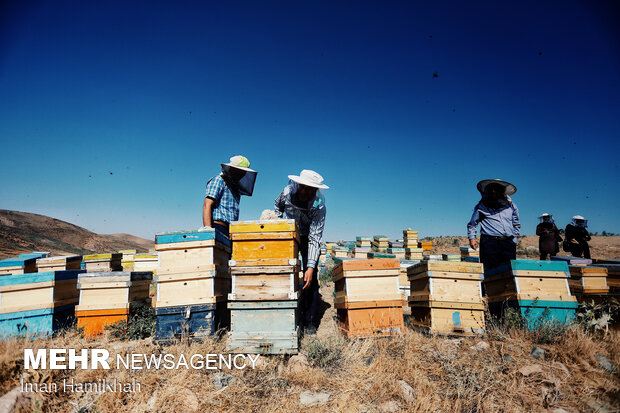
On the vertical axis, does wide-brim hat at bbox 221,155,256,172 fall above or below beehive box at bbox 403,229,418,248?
above

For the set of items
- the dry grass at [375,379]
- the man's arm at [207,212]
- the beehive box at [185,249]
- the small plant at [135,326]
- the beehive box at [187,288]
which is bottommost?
the dry grass at [375,379]

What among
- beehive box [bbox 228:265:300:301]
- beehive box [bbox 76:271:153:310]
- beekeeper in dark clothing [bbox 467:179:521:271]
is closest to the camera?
beehive box [bbox 228:265:300:301]

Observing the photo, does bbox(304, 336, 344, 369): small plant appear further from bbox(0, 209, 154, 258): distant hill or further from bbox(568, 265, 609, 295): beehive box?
bbox(0, 209, 154, 258): distant hill

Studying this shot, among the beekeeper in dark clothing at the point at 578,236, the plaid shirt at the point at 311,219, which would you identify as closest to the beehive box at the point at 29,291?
the plaid shirt at the point at 311,219

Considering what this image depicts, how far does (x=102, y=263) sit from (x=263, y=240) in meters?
7.27

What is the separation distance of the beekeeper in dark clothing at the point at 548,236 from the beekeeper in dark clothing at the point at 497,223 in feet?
22.1

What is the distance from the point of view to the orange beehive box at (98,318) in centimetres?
550

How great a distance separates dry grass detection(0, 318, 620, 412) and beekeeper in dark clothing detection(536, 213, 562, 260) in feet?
27.4

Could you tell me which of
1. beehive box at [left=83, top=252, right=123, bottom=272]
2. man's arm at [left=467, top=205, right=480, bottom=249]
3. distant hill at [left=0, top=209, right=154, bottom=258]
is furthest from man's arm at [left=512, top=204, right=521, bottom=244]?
distant hill at [left=0, top=209, right=154, bottom=258]

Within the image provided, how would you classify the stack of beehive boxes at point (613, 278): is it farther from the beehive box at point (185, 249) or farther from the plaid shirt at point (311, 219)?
the beehive box at point (185, 249)

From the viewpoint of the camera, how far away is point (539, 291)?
17.5ft

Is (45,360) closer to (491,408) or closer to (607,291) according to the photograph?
(491,408)

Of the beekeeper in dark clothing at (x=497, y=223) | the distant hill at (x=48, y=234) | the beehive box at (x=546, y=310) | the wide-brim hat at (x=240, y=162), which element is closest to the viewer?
the beehive box at (x=546, y=310)

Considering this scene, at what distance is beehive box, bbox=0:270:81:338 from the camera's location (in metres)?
5.45
